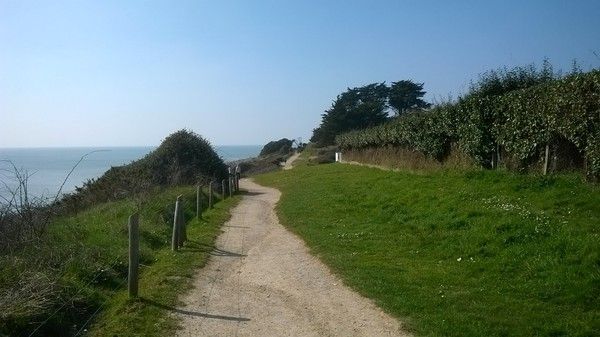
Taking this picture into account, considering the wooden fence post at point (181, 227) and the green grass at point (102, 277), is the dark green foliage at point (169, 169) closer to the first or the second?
the green grass at point (102, 277)

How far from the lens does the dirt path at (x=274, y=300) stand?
8148 millimetres

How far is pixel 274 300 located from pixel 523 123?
1066cm

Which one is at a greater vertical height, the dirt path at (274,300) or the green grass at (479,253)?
the green grass at (479,253)

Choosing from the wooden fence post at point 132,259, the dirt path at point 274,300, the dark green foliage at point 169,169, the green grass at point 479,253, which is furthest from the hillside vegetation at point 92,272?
the dark green foliage at point 169,169

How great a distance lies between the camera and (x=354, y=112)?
7644 centimetres

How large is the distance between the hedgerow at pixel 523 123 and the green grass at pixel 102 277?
9.48 metres

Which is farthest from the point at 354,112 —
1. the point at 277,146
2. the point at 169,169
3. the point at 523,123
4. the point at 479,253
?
the point at 479,253

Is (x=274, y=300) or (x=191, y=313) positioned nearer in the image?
(x=191, y=313)

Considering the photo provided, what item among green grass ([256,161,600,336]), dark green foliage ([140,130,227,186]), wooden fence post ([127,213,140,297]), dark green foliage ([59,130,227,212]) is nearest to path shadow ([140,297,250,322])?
wooden fence post ([127,213,140,297])

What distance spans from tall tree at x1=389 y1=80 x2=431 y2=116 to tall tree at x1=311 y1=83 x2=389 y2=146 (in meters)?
1.75

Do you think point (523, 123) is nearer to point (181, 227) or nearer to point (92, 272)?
point (181, 227)

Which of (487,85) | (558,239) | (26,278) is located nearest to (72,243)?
(26,278)

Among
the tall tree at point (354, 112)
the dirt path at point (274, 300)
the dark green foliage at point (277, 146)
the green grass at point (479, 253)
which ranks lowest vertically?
the dirt path at point (274, 300)

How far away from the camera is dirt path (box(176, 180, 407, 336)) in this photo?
26.7 ft
